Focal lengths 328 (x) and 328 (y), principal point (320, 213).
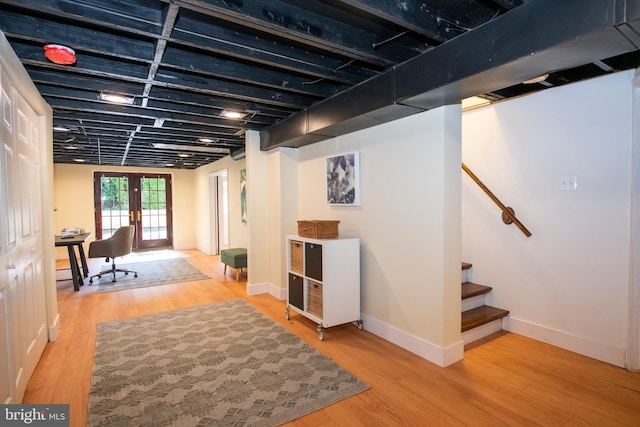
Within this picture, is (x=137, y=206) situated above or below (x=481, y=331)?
above

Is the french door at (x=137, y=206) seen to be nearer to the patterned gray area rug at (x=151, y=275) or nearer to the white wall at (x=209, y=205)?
the white wall at (x=209, y=205)

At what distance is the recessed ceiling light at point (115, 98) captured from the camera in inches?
118

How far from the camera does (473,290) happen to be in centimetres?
320

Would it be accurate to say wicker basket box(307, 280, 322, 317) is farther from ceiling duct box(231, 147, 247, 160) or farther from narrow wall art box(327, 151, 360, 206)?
ceiling duct box(231, 147, 247, 160)

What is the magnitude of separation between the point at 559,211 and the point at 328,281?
2070 mm

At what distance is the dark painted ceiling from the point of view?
1783mm

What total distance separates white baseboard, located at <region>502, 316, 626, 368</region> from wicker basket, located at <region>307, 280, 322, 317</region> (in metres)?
1.79

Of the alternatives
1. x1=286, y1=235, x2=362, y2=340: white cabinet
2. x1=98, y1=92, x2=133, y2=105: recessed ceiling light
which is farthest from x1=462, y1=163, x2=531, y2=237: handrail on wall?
x1=98, y1=92, x2=133, y2=105: recessed ceiling light

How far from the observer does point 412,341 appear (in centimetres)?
271

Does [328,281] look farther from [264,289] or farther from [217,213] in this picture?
[217,213]

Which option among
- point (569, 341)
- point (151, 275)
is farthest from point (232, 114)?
point (569, 341)

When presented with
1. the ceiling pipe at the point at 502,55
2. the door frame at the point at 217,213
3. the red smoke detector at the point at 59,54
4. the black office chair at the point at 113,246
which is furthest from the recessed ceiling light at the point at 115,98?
the door frame at the point at 217,213

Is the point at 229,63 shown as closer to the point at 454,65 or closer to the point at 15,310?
the point at 454,65

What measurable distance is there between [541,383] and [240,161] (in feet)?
18.0
